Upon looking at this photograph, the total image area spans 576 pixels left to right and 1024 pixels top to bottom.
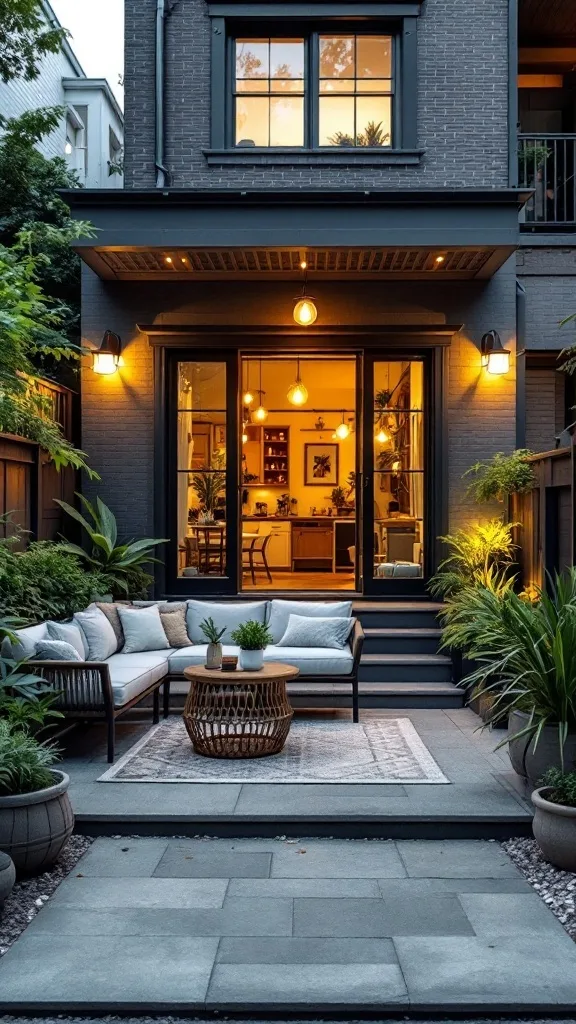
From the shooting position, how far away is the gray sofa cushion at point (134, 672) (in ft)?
21.5

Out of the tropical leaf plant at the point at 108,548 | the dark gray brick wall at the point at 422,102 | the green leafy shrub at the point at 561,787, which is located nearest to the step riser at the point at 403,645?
the tropical leaf plant at the point at 108,548

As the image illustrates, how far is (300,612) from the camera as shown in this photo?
846 centimetres

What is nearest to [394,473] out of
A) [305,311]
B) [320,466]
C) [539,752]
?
[305,311]

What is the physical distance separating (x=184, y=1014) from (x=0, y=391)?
397 centimetres

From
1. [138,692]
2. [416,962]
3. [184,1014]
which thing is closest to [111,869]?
[184,1014]

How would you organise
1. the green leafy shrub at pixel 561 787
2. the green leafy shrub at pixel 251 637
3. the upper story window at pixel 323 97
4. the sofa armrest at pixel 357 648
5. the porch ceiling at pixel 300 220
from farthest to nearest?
the upper story window at pixel 323 97 → the porch ceiling at pixel 300 220 → the sofa armrest at pixel 357 648 → the green leafy shrub at pixel 251 637 → the green leafy shrub at pixel 561 787

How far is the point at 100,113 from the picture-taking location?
1593 cm

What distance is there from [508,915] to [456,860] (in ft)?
2.42

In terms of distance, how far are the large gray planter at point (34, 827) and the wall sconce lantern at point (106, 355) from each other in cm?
550

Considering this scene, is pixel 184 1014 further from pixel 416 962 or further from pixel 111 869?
pixel 111 869

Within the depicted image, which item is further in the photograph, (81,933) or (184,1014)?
(81,933)

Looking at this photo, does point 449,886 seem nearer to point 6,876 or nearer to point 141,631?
point 6,876

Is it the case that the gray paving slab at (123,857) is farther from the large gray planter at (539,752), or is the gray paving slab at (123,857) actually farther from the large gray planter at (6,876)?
the large gray planter at (539,752)

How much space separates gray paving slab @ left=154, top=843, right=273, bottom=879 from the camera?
15.2 feet
